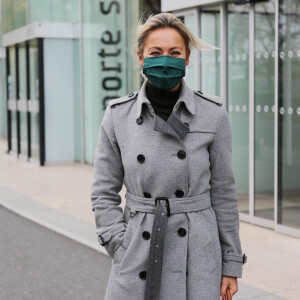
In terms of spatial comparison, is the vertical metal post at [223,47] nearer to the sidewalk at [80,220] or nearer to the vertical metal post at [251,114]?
the vertical metal post at [251,114]

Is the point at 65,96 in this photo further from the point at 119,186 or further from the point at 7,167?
the point at 119,186

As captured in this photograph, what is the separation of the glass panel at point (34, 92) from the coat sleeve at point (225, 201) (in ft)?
44.7

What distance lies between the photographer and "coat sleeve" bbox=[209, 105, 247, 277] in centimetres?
275

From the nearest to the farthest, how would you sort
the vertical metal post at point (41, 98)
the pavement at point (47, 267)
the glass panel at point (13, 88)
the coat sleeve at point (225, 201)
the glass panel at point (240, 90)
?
1. the coat sleeve at point (225, 201)
2. the pavement at point (47, 267)
3. the glass panel at point (240, 90)
4. the vertical metal post at point (41, 98)
5. the glass panel at point (13, 88)

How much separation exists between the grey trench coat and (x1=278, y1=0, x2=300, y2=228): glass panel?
17.1 ft

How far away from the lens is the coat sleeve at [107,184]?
280 centimetres

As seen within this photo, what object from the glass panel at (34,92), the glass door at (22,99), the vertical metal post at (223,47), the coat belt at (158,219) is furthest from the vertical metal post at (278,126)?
the glass door at (22,99)

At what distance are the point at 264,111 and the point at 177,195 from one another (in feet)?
19.3

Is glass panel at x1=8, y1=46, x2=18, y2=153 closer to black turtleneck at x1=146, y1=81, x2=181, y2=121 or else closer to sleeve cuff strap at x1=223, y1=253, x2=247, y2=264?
black turtleneck at x1=146, y1=81, x2=181, y2=121

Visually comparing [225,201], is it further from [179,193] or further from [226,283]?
[226,283]

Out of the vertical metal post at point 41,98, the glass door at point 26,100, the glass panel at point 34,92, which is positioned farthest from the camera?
the glass panel at point 34,92

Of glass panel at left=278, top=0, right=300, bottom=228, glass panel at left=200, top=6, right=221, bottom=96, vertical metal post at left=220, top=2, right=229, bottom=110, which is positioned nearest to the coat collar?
glass panel at left=278, top=0, right=300, bottom=228

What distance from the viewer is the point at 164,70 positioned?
2.62 m

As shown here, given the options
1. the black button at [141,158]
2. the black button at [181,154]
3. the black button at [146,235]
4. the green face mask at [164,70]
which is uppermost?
the green face mask at [164,70]
